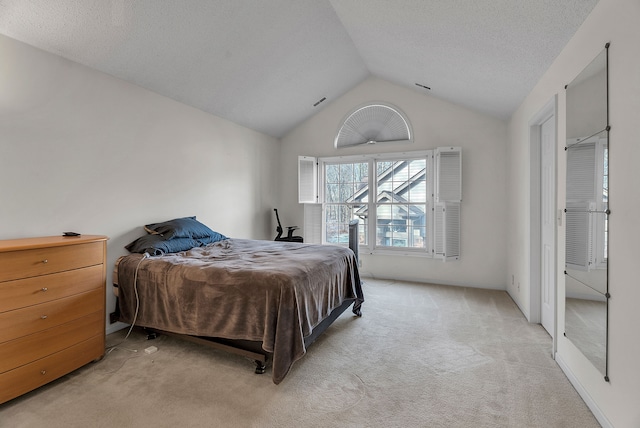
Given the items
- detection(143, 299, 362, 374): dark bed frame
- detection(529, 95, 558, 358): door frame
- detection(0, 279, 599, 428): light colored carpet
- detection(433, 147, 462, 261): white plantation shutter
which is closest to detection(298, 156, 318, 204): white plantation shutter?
detection(433, 147, 462, 261): white plantation shutter

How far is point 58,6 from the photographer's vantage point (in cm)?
209

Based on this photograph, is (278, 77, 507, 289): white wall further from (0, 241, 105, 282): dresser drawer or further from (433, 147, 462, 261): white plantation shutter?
(0, 241, 105, 282): dresser drawer

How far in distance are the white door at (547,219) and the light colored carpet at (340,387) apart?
0.88 feet

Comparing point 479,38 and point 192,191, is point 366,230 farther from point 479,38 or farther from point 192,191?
point 479,38

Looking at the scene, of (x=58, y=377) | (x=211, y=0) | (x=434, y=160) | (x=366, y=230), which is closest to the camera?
(x=58, y=377)

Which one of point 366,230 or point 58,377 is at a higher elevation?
point 366,230

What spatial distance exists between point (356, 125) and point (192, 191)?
2.92m

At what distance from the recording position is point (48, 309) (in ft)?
6.26

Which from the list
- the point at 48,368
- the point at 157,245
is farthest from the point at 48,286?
the point at 157,245

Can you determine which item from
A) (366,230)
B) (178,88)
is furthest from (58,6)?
(366,230)

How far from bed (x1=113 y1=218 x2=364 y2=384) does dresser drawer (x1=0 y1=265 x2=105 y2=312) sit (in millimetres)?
372

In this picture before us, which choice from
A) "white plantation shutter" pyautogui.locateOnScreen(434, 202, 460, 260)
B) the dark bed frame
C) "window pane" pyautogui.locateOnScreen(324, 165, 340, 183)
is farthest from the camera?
"window pane" pyautogui.locateOnScreen(324, 165, 340, 183)

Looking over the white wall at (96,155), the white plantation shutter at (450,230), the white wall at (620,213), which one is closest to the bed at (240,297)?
the white wall at (96,155)

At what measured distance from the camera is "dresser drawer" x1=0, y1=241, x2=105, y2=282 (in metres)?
1.73
